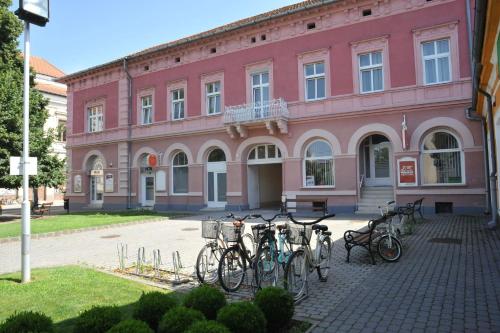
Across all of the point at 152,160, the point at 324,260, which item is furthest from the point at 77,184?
the point at 324,260

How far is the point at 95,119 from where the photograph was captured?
29.5 metres

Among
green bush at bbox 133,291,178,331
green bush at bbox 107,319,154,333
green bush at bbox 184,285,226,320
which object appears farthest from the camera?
green bush at bbox 184,285,226,320

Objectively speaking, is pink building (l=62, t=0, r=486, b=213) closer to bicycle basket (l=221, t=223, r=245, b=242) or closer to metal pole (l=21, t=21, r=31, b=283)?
bicycle basket (l=221, t=223, r=245, b=242)

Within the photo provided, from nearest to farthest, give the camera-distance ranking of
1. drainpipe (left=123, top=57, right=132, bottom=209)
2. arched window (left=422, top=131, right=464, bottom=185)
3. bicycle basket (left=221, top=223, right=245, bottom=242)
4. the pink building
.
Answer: bicycle basket (left=221, top=223, right=245, bottom=242) → arched window (left=422, top=131, right=464, bottom=185) → the pink building → drainpipe (left=123, top=57, right=132, bottom=209)

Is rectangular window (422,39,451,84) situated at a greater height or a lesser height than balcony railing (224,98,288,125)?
greater

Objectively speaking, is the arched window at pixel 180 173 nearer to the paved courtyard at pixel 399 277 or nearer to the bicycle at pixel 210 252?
the paved courtyard at pixel 399 277

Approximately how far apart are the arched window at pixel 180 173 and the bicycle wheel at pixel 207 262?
58.6 feet

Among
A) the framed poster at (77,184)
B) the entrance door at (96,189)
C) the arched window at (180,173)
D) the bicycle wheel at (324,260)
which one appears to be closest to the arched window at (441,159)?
the bicycle wheel at (324,260)

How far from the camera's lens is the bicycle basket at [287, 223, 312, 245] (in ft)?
19.1

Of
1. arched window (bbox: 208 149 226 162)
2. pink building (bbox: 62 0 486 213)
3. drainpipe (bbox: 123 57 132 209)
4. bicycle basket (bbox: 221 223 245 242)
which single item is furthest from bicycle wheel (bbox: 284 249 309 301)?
drainpipe (bbox: 123 57 132 209)

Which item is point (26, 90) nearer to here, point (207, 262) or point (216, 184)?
point (207, 262)

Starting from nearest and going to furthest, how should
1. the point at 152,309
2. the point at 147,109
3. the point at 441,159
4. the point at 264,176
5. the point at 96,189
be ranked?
the point at 152,309, the point at 441,159, the point at 264,176, the point at 147,109, the point at 96,189

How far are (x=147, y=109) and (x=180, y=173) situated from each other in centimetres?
541

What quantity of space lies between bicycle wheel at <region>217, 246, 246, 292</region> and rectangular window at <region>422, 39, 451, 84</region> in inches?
573
